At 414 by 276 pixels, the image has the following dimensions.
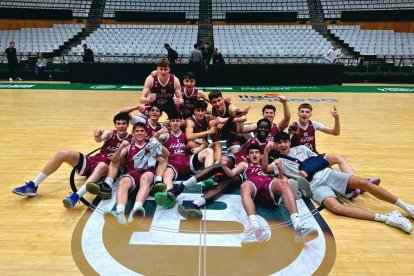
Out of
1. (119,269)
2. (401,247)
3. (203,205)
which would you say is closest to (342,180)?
(401,247)

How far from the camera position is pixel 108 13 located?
2103 cm

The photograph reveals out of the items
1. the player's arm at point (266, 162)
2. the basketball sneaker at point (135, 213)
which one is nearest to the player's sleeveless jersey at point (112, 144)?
the basketball sneaker at point (135, 213)

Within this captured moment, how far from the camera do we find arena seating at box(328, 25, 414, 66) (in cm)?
1631

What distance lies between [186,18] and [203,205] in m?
18.8

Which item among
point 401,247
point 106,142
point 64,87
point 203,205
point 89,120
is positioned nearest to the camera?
point 401,247

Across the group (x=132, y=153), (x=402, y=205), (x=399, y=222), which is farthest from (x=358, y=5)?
(x=132, y=153)

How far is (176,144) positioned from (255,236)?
197 cm

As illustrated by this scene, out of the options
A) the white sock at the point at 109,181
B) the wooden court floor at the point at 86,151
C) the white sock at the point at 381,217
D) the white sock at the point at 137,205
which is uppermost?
the white sock at the point at 109,181

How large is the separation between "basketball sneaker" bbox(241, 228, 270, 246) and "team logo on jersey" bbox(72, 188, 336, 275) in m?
0.05

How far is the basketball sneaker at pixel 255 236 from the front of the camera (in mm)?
3209

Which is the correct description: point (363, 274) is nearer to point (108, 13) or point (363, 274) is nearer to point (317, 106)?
point (317, 106)

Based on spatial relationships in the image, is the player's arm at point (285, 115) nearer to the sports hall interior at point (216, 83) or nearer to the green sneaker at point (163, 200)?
the sports hall interior at point (216, 83)

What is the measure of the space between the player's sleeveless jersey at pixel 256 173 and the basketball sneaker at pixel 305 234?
716mm

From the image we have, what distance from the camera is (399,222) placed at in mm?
3531
